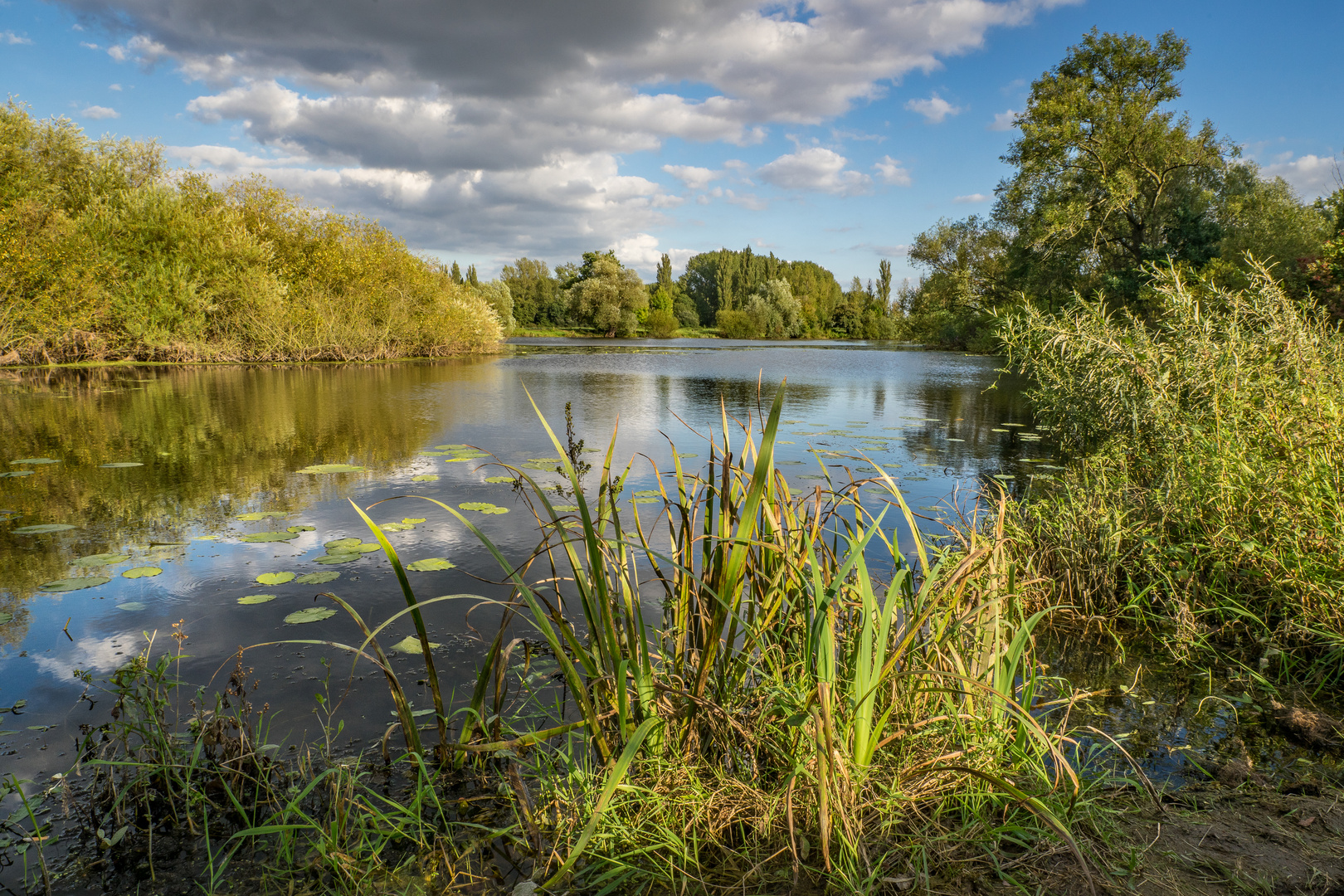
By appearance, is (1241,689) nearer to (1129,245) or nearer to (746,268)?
(1129,245)

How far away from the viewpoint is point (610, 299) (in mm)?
63719

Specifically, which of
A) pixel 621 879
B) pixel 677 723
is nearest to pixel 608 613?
pixel 677 723

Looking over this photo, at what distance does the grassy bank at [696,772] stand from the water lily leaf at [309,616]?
1206 mm

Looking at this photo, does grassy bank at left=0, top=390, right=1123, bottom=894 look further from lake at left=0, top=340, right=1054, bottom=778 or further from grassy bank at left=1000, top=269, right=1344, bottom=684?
grassy bank at left=1000, top=269, right=1344, bottom=684

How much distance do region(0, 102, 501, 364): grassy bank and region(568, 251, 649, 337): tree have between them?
104 feet

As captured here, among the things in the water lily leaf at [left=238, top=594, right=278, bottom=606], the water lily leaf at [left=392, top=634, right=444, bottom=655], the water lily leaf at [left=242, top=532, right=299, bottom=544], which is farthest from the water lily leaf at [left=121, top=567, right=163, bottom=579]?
the water lily leaf at [left=392, top=634, right=444, bottom=655]

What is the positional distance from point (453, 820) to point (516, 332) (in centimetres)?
6821

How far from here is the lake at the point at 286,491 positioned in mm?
3164

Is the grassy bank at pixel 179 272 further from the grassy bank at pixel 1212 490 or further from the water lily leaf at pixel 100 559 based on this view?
the grassy bank at pixel 1212 490

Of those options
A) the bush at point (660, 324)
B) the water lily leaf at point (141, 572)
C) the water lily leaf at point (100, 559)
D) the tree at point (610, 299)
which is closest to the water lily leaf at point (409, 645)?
the water lily leaf at point (141, 572)

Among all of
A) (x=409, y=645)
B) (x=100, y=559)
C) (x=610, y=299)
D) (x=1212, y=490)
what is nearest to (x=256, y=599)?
(x=409, y=645)

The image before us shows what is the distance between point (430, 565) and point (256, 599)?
1003 mm

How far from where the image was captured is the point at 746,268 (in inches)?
3639

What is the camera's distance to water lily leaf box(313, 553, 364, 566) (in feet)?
15.0
